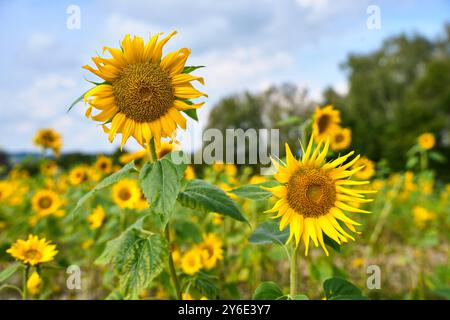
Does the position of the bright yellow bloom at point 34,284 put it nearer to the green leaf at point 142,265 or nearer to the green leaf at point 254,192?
the green leaf at point 142,265

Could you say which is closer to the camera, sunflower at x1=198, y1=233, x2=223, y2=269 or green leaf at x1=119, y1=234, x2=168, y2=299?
green leaf at x1=119, y1=234, x2=168, y2=299

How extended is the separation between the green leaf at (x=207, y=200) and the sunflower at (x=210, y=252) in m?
0.89

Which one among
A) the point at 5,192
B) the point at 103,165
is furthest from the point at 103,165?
the point at 5,192

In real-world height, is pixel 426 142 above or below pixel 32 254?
above

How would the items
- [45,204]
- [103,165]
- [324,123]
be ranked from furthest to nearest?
[103,165]
[45,204]
[324,123]

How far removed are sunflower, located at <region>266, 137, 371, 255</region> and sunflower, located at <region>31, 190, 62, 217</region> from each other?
255 centimetres

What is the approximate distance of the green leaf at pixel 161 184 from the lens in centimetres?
139

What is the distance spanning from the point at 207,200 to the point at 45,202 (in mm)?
2372

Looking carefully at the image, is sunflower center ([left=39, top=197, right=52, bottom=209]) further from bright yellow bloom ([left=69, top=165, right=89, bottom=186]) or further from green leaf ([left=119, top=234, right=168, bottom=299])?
green leaf ([left=119, top=234, right=168, bottom=299])

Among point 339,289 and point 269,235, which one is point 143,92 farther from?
point 339,289

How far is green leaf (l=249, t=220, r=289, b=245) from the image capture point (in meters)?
1.70

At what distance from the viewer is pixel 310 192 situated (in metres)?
1.45

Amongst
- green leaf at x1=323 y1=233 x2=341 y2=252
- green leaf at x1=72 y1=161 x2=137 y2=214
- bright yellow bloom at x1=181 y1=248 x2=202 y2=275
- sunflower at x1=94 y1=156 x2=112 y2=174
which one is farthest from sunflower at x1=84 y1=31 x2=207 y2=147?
sunflower at x1=94 y1=156 x2=112 y2=174
